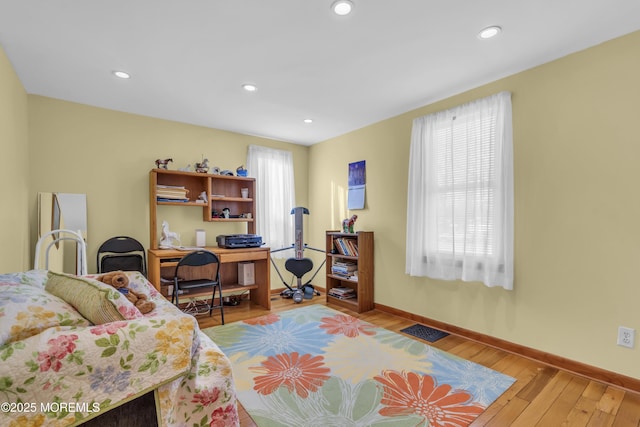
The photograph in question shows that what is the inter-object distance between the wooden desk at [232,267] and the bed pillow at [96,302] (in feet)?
6.54

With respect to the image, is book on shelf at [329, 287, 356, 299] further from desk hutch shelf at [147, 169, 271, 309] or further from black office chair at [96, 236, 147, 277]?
black office chair at [96, 236, 147, 277]

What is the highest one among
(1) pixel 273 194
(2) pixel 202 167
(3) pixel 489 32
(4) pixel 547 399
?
(3) pixel 489 32

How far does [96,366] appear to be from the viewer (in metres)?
0.89

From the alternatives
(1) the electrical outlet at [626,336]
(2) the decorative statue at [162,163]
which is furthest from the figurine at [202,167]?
Answer: (1) the electrical outlet at [626,336]

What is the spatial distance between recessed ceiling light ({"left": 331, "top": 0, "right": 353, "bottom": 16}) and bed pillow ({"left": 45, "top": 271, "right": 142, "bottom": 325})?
182 cm

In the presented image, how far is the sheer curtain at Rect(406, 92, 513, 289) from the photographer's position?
2.54 meters

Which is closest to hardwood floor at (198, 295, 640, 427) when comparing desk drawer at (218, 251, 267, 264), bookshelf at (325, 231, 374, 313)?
bookshelf at (325, 231, 374, 313)

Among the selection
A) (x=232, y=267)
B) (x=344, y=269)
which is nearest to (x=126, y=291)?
(x=232, y=267)

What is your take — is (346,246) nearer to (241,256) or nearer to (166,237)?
(241,256)

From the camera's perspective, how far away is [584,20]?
186 centimetres

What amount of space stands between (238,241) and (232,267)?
1.87 ft

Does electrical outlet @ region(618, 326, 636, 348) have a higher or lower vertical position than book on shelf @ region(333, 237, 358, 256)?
lower

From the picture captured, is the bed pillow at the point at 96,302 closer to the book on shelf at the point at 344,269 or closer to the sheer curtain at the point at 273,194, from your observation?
the book on shelf at the point at 344,269

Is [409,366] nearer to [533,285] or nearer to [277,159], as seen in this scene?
[533,285]
